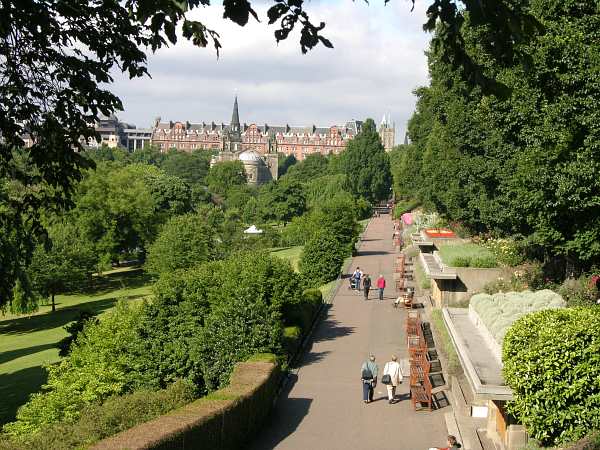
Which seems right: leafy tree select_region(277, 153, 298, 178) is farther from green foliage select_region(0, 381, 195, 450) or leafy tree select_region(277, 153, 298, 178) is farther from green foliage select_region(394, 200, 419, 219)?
green foliage select_region(0, 381, 195, 450)

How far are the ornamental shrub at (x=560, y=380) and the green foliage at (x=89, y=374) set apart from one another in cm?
871

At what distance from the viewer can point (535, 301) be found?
51.4ft

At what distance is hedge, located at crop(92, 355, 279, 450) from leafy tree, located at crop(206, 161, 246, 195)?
94297mm

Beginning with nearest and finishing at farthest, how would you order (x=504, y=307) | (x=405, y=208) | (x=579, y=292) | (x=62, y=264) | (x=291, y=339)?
(x=504, y=307)
(x=579, y=292)
(x=291, y=339)
(x=62, y=264)
(x=405, y=208)

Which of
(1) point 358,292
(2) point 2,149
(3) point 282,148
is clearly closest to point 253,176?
(3) point 282,148

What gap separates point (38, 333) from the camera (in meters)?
34.5

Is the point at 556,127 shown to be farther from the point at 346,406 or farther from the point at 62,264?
the point at 62,264

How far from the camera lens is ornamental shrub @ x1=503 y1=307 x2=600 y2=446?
410 inches

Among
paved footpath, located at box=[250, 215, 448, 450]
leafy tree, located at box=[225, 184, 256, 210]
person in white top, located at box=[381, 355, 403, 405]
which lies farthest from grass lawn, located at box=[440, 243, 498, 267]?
leafy tree, located at box=[225, 184, 256, 210]

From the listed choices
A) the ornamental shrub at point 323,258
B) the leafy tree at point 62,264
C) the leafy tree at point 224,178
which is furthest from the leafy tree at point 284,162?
the ornamental shrub at point 323,258

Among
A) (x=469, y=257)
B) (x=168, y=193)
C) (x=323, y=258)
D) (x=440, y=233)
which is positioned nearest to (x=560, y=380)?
(x=469, y=257)

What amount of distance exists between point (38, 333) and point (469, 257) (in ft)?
68.6

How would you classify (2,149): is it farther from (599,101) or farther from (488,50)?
(599,101)

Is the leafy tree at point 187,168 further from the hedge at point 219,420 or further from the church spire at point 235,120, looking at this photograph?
the hedge at point 219,420
